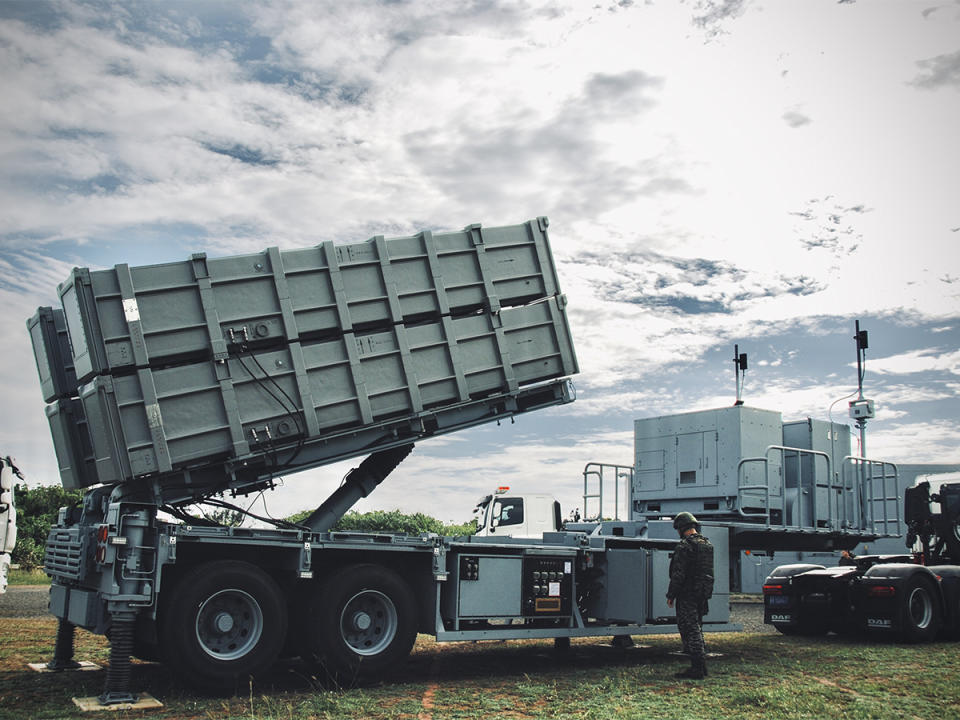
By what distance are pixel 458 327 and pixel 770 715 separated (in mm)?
5108

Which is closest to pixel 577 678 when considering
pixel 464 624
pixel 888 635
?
pixel 464 624

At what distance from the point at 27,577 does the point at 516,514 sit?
17.3 m

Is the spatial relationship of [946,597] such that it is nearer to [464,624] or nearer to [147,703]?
[464,624]

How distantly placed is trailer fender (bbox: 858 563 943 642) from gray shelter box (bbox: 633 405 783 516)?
6.12 feet

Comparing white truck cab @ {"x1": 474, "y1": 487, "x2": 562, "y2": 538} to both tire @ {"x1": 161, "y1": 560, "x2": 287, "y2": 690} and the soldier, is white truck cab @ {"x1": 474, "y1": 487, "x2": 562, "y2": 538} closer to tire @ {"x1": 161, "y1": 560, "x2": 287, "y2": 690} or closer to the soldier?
the soldier

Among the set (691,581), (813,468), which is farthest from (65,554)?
(813,468)

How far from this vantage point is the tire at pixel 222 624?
8.19 m

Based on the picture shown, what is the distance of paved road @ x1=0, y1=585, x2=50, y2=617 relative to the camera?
645 inches

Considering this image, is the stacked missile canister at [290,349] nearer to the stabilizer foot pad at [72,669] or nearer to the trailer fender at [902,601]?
the stabilizer foot pad at [72,669]

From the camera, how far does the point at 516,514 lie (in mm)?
16078

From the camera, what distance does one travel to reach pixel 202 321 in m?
9.12

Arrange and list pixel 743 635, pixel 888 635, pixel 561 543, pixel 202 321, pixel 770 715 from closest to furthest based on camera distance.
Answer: pixel 770 715
pixel 202 321
pixel 561 543
pixel 888 635
pixel 743 635

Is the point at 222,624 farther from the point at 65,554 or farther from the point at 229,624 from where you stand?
the point at 65,554

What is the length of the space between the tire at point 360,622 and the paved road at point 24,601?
32.0 ft
